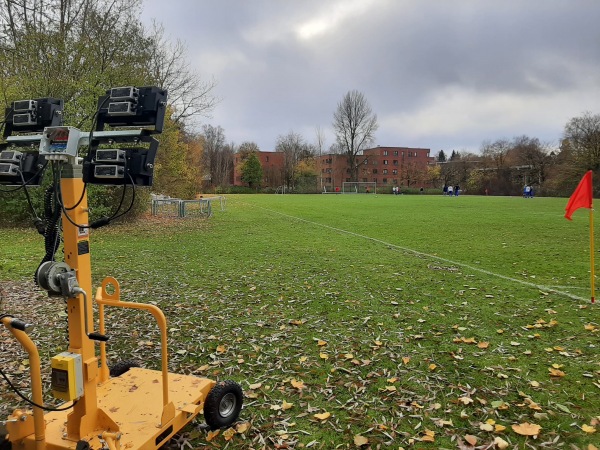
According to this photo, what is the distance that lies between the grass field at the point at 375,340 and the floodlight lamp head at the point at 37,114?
2516 millimetres

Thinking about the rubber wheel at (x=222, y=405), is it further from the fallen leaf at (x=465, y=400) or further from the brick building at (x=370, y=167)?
the brick building at (x=370, y=167)

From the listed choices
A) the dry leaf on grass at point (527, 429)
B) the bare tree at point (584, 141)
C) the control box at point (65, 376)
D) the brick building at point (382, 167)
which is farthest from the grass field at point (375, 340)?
the brick building at point (382, 167)

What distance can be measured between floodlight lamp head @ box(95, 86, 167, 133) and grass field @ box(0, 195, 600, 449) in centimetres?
240

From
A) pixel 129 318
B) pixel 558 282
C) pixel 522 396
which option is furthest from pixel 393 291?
pixel 129 318

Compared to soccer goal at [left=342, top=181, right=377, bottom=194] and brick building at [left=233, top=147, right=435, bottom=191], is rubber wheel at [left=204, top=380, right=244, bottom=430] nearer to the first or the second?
soccer goal at [left=342, top=181, right=377, bottom=194]

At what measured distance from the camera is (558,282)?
817 cm

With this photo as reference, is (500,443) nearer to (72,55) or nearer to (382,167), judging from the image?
(72,55)

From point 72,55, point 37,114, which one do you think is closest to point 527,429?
point 37,114

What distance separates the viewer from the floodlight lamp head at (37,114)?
2.79 metres

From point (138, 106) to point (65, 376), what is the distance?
1.66 m

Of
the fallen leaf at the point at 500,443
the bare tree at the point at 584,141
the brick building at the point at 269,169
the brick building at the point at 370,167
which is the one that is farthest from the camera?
the brick building at the point at 370,167

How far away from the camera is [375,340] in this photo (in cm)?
530

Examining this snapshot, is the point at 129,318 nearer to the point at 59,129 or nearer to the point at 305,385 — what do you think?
the point at 305,385

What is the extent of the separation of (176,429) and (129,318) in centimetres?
360
